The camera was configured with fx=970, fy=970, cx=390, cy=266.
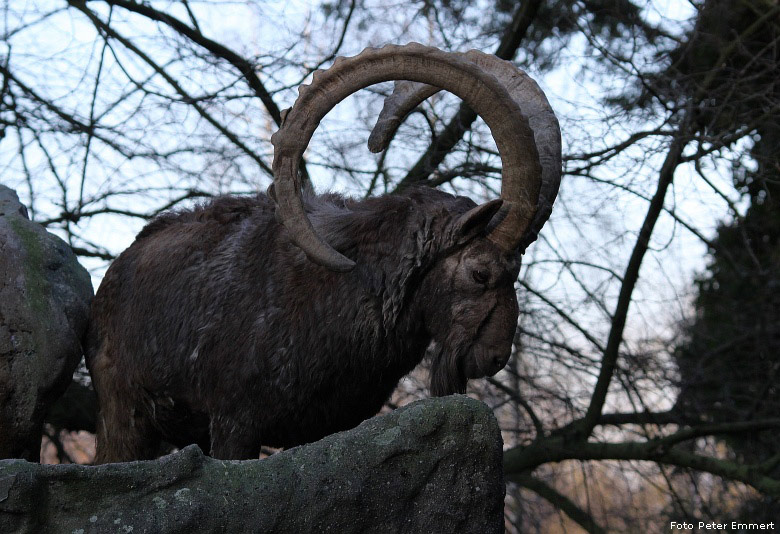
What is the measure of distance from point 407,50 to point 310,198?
103cm

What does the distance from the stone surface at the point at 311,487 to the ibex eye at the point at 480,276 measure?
101 centimetres

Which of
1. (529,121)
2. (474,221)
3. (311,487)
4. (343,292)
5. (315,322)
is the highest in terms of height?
(529,121)

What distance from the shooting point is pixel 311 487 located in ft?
10.0

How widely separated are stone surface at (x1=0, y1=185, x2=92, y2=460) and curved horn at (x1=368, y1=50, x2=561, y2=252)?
1.68 m

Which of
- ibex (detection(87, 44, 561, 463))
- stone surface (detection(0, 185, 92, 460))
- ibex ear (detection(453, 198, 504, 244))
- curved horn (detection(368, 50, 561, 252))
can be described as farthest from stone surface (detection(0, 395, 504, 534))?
stone surface (detection(0, 185, 92, 460))

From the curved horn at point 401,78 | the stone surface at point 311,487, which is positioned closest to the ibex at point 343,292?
the curved horn at point 401,78

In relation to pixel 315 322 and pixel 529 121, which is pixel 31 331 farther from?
pixel 529 121

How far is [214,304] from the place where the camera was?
448 cm

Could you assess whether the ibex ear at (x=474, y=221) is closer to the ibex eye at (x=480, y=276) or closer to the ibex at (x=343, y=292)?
the ibex at (x=343, y=292)

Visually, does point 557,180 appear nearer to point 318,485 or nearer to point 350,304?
point 350,304

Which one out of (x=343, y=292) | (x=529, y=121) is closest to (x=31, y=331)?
(x=343, y=292)

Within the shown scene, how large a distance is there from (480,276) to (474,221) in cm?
24

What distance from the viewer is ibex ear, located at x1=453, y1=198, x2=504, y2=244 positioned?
4148 millimetres

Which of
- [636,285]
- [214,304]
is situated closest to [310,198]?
[214,304]
